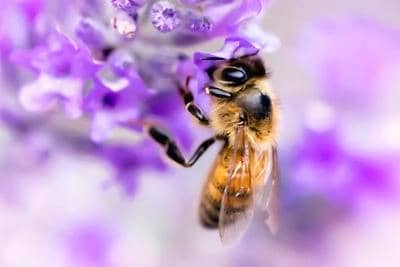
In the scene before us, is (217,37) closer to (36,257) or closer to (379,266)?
(36,257)

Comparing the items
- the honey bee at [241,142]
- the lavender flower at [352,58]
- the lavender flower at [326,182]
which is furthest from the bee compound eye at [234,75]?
the lavender flower at [352,58]

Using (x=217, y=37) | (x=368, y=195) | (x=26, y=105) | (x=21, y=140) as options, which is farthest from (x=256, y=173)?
(x=368, y=195)

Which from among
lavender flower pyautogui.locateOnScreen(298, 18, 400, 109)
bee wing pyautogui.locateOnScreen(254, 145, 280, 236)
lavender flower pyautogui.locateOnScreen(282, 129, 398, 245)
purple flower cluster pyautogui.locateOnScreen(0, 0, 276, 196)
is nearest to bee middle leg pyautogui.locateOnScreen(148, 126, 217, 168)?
purple flower cluster pyautogui.locateOnScreen(0, 0, 276, 196)

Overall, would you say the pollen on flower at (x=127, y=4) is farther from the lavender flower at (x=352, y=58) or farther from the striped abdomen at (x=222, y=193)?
the lavender flower at (x=352, y=58)

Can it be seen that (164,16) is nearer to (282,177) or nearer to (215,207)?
(215,207)

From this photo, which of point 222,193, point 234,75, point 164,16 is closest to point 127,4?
point 164,16

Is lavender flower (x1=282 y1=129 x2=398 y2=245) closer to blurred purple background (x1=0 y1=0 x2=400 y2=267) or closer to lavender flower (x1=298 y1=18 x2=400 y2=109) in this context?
blurred purple background (x1=0 y1=0 x2=400 y2=267)
